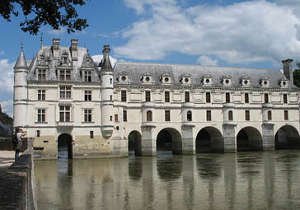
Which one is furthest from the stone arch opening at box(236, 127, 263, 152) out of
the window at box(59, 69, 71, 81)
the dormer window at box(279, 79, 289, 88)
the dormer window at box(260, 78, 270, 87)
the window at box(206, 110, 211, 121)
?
the window at box(59, 69, 71, 81)

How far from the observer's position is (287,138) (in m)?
55.4

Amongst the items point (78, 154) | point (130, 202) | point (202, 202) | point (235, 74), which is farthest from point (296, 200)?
point (235, 74)

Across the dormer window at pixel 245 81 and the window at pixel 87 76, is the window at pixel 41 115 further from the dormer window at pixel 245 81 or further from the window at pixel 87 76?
the dormer window at pixel 245 81

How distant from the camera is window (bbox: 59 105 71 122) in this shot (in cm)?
4184

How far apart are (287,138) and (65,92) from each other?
3248 cm

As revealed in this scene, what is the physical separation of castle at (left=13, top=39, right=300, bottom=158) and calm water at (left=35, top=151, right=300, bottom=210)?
11054 mm

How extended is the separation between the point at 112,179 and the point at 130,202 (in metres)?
8.71

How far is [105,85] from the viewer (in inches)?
1684

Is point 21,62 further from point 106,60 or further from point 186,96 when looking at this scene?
point 186,96

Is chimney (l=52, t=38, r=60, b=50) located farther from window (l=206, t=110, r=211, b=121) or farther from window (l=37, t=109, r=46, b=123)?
window (l=206, t=110, r=211, b=121)

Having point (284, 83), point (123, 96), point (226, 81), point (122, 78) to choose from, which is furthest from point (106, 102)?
point (284, 83)

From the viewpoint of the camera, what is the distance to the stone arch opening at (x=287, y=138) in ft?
176

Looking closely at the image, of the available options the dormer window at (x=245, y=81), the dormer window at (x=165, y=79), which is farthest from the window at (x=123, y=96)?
the dormer window at (x=245, y=81)

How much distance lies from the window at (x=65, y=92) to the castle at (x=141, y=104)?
0.35 feet
